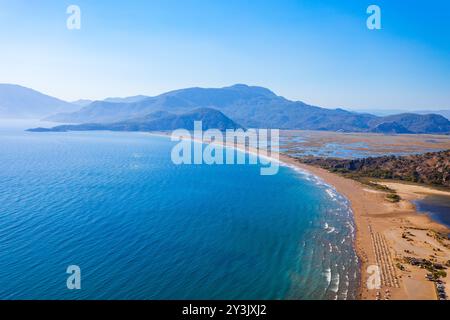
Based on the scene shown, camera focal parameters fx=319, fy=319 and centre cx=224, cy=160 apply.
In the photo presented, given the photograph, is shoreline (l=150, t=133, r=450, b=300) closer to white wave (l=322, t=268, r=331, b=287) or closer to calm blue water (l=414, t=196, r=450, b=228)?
calm blue water (l=414, t=196, r=450, b=228)


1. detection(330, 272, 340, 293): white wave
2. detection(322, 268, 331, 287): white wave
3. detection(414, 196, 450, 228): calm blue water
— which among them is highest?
detection(414, 196, 450, 228): calm blue water

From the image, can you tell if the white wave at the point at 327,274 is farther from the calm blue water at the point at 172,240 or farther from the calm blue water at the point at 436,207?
the calm blue water at the point at 436,207

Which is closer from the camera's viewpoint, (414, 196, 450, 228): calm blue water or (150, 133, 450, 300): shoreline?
(150, 133, 450, 300): shoreline

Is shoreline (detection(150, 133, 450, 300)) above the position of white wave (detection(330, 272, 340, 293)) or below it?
Answer: above

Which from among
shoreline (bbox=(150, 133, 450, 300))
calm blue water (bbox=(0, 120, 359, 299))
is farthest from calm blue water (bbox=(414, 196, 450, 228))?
calm blue water (bbox=(0, 120, 359, 299))

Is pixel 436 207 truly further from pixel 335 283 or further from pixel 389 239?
pixel 335 283

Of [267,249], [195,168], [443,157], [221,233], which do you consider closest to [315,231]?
[267,249]
